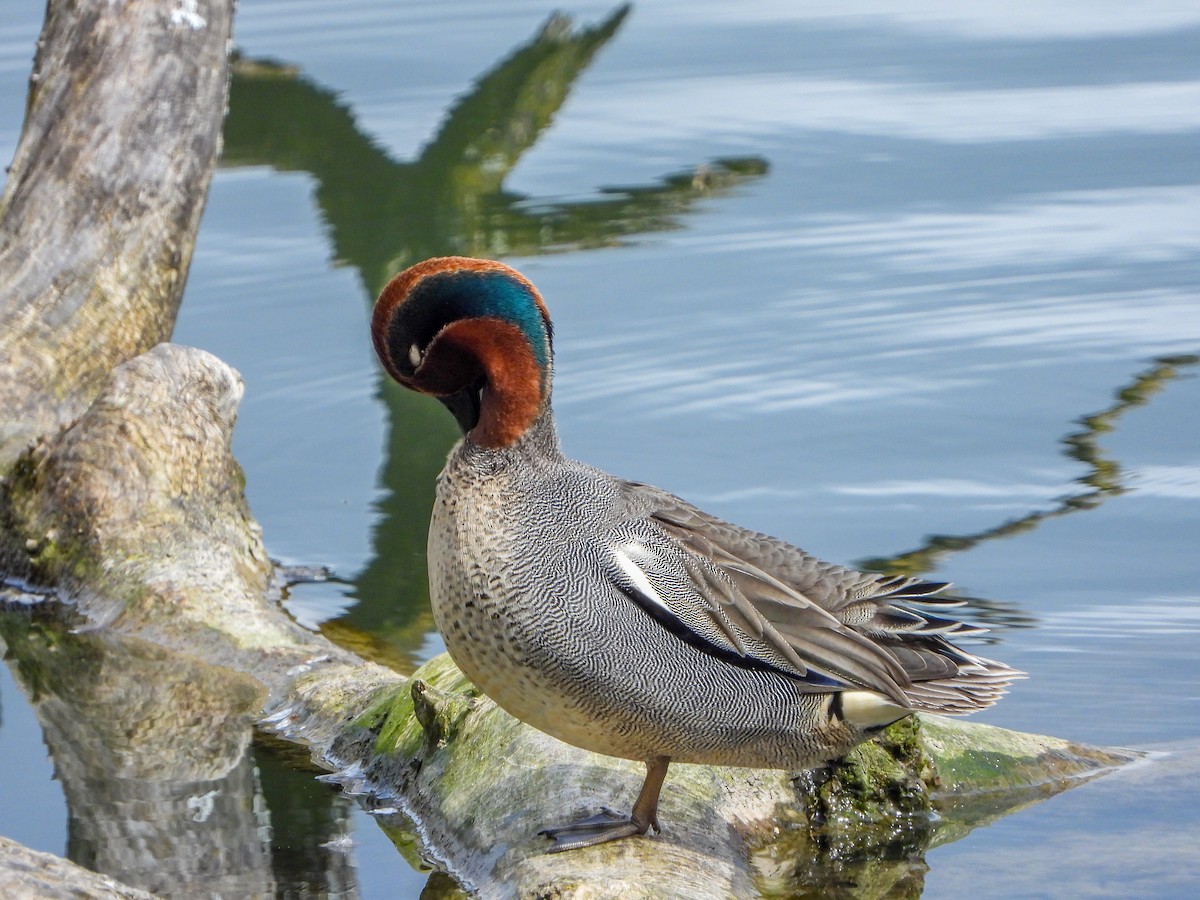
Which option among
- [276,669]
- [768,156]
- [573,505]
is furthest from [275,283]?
[573,505]

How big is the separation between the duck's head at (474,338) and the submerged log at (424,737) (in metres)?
1.02

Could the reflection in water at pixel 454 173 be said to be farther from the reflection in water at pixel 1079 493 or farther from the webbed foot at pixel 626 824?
the webbed foot at pixel 626 824

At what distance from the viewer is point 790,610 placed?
444cm

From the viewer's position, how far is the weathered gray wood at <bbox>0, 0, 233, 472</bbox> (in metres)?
7.36

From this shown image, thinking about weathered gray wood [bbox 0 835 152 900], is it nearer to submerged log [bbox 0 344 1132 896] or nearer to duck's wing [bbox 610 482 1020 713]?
submerged log [bbox 0 344 1132 896]

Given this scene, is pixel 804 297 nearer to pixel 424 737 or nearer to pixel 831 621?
pixel 424 737

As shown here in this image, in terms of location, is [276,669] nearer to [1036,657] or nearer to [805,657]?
[805,657]

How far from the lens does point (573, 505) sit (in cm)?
440

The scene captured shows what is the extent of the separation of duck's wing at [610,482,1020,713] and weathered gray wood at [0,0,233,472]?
366 cm

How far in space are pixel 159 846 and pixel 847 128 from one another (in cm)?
839

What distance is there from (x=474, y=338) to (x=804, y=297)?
588cm

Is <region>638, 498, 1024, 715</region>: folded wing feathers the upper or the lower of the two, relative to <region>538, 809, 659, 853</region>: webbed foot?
upper

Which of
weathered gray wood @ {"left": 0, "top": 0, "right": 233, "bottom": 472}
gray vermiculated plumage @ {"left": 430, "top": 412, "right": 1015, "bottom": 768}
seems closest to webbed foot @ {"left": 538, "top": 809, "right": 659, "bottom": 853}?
gray vermiculated plumage @ {"left": 430, "top": 412, "right": 1015, "bottom": 768}

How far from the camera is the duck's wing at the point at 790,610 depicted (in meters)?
4.33
